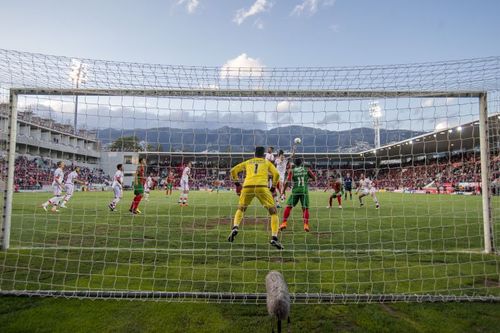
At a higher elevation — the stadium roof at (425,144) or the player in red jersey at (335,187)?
the stadium roof at (425,144)

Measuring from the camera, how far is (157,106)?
6.43 metres

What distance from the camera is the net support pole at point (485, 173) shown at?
6879mm

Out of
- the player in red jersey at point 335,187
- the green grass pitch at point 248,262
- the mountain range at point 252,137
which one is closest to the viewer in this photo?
the green grass pitch at point 248,262

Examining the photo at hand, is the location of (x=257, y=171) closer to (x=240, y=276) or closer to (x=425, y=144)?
(x=240, y=276)

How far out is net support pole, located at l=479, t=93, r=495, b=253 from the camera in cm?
688

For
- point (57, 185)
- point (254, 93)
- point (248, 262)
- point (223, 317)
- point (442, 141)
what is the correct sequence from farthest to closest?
point (57, 185)
point (442, 141)
point (248, 262)
point (254, 93)
point (223, 317)

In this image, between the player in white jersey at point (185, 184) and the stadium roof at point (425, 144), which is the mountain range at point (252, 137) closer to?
the stadium roof at point (425, 144)

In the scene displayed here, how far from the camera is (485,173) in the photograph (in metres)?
7.04

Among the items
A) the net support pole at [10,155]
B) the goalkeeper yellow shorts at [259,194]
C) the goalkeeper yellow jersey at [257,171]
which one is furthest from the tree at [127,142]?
the goalkeeper yellow shorts at [259,194]

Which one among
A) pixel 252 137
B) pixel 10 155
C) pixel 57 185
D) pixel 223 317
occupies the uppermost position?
pixel 252 137

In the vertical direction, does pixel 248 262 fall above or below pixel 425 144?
below

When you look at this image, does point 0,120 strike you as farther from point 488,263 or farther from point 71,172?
point 71,172

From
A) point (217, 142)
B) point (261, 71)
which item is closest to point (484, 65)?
point (261, 71)

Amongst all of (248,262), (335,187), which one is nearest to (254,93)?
(248,262)
